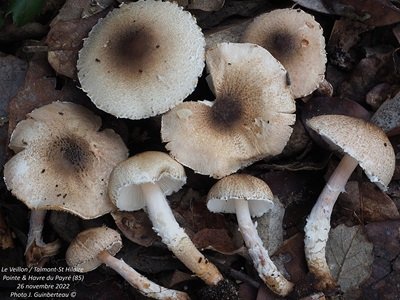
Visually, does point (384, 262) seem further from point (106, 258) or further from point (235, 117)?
point (106, 258)

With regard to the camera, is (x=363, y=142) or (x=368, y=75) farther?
(x=368, y=75)

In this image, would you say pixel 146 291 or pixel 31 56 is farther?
pixel 31 56

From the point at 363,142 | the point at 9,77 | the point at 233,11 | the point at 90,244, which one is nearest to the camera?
the point at 363,142

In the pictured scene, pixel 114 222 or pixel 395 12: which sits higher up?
pixel 395 12

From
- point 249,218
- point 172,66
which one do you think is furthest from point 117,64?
point 249,218

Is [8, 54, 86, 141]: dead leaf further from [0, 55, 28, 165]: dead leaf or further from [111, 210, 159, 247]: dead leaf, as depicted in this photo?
[111, 210, 159, 247]: dead leaf

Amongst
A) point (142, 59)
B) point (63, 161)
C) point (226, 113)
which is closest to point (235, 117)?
point (226, 113)

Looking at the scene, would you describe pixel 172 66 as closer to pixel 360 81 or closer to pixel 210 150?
pixel 210 150
